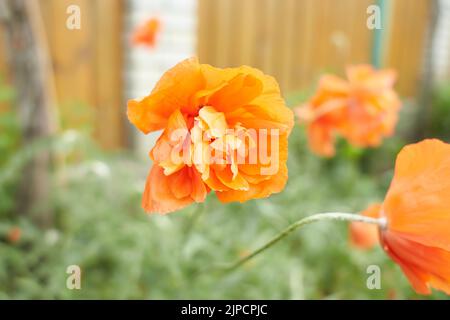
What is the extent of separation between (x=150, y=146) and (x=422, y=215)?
8.31 ft

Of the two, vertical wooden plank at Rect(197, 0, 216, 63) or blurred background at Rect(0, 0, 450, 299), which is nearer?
blurred background at Rect(0, 0, 450, 299)

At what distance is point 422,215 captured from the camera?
1.97 feet

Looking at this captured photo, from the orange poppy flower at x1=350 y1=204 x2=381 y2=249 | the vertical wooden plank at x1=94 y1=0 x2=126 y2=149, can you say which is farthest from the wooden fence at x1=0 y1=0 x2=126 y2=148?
the orange poppy flower at x1=350 y1=204 x2=381 y2=249

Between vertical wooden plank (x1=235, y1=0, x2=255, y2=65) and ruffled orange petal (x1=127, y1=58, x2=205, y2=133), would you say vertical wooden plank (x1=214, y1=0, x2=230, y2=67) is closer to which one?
vertical wooden plank (x1=235, y1=0, x2=255, y2=65)

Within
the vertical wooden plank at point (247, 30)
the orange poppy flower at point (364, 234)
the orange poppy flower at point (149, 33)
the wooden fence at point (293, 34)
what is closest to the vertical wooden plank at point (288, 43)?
the wooden fence at point (293, 34)

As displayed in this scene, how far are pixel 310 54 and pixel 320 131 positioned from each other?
2740 mm

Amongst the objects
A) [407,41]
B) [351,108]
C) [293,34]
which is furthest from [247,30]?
[351,108]

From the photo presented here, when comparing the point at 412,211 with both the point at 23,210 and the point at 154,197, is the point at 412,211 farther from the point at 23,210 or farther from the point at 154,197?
the point at 23,210

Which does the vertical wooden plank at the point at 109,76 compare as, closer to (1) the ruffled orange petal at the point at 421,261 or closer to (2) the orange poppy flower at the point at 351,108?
(2) the orange poppy flower at the point at 351,108

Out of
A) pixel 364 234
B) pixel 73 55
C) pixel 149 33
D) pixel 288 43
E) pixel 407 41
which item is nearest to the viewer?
pixel 364 234

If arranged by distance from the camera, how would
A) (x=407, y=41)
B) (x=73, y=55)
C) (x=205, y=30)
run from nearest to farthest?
(x=73, y=55)
(x=205, y=30)
(x=407, y=41)

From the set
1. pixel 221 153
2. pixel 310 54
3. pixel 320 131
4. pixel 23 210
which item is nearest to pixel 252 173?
pixel 221 153

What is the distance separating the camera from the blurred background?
4.13ft

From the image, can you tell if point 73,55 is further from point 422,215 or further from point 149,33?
point 422,215
